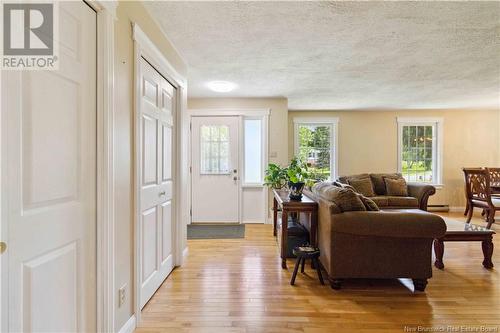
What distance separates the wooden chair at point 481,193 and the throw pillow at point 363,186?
172cm

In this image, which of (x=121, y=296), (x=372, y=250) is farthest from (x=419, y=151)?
(x=121, y=296)

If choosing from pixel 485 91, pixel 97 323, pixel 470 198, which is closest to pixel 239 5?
pixel 97 323

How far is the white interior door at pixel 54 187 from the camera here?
41.0 inches

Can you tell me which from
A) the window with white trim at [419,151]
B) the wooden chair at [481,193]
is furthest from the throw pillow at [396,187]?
the window with white trim at [419,151]

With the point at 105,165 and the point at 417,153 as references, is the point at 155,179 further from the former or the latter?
the point at 417,153

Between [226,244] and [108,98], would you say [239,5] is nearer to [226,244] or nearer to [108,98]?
[108,98]

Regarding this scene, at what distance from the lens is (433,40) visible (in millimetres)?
2643

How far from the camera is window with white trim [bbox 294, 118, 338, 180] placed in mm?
6359

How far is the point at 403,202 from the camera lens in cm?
484

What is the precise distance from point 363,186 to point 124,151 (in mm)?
4477

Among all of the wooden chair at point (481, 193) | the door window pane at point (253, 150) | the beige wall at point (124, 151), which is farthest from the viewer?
the door window pane at point (253, 150)

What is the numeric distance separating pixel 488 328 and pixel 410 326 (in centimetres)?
54

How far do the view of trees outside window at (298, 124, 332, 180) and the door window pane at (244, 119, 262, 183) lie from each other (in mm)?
1608

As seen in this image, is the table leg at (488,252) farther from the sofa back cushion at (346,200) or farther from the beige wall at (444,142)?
the beige wall at (444,142)
